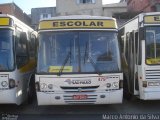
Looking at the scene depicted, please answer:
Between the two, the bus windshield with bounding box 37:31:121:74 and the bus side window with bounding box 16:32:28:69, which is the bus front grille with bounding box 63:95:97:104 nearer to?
the bus windshield with bounding box 37:31:121:74

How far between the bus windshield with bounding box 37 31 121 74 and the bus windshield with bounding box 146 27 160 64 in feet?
3.23

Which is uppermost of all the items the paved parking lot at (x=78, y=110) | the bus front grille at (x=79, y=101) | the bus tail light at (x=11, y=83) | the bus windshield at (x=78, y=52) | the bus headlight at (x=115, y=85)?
the bus windshield at (x=78, y=52)

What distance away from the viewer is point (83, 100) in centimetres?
1025

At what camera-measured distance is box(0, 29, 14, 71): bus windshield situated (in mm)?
10219

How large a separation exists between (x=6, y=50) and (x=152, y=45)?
4245 millimetres

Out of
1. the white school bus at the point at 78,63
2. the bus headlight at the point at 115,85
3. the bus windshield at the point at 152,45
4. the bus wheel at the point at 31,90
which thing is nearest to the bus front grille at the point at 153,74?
the bus windshield at the point at 152,45

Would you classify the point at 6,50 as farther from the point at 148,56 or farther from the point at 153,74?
the point at 153,74

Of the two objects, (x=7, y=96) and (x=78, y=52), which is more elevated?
(x=78, y=52)

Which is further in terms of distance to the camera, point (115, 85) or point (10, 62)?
point (115, 85)

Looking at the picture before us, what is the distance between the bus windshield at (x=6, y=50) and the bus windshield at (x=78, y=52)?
81cm

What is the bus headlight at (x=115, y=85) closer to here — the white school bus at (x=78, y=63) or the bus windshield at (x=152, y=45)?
the white school bus at (x=78, y=63)

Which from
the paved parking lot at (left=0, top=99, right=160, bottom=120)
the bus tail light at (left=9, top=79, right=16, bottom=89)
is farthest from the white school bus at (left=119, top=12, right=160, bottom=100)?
the bus tail light at (left=9, top=79, right=16, bottom=89)

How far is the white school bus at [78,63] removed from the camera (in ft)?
33.7

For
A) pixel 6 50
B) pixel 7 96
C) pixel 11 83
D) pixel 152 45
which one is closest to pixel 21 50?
pixel 6 50
